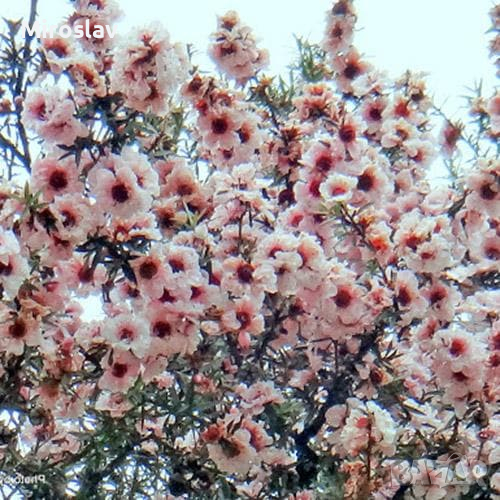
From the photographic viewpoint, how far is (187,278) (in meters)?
1.82

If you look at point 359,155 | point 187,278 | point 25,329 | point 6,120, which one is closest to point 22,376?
point 25,329

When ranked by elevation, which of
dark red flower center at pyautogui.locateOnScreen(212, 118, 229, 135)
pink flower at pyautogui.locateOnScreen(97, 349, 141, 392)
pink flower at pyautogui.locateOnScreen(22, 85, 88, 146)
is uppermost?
dark red flower center at pyautogui.locateOnScreen(212, 118, 229, 135)

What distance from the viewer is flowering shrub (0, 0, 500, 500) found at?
5.94ft

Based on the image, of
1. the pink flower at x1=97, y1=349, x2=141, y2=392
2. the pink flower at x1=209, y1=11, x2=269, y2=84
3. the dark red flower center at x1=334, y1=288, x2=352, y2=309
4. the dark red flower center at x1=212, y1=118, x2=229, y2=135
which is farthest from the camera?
the pink flower at x1=209, y1=11, x2=269, y2=84

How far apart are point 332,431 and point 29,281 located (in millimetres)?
690

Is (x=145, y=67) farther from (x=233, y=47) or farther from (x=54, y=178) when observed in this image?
(x=233, y=47)

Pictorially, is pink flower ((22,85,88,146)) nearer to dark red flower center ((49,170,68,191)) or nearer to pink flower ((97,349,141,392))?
dark red flower center ((49,170,68,191))

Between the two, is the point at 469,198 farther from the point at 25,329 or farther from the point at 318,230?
the point at 25,329

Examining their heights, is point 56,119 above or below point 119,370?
above

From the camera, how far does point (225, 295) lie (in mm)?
1897

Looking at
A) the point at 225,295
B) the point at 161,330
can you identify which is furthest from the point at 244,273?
the point at 161,330

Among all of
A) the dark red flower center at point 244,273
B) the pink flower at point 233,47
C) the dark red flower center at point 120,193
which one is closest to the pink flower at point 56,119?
the dark red flower center at point 120,193

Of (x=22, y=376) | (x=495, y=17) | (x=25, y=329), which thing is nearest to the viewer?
(x=25, y=329)

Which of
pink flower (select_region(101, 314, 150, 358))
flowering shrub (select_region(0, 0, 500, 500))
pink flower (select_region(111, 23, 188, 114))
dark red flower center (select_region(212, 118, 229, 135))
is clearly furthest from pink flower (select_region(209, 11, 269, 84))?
pink flower (select_region(101, 314, 150, 358))
